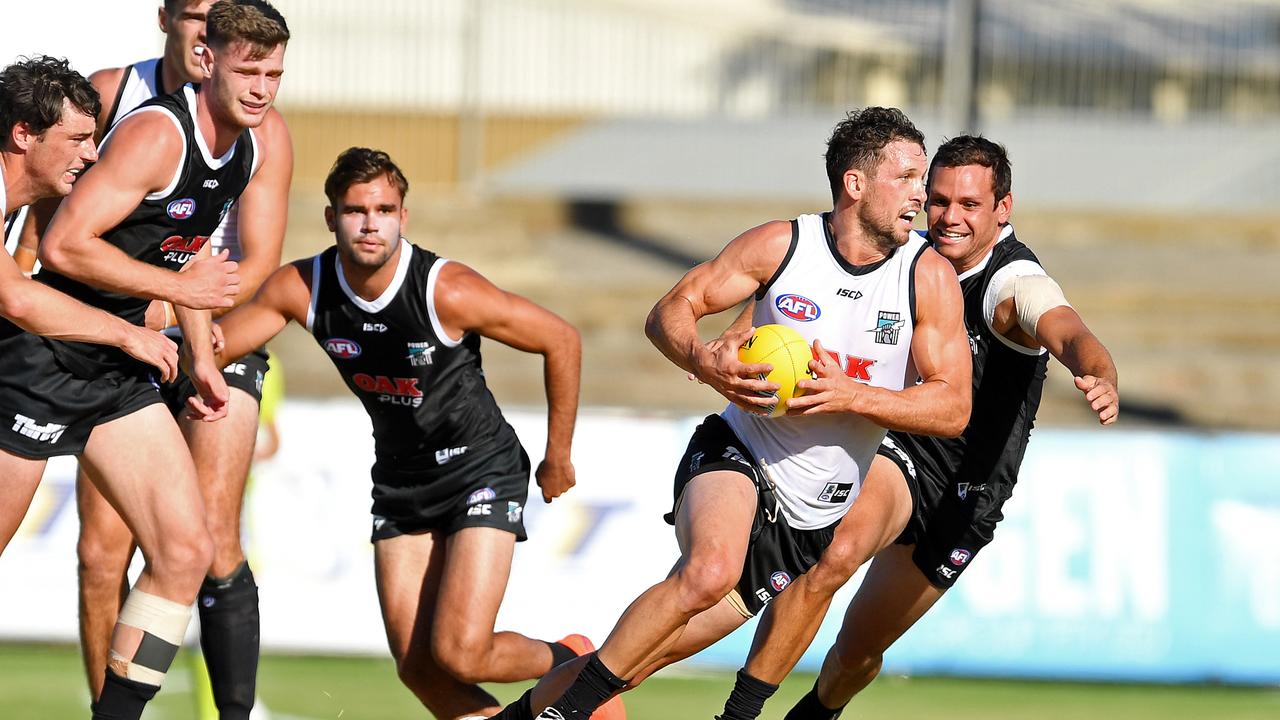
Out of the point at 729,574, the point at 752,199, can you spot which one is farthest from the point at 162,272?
the point at 752,199

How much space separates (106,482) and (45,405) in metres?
0.35

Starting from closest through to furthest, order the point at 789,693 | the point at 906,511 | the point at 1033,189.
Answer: the point at 906,511, the point at 789,693, the point at 1033,189

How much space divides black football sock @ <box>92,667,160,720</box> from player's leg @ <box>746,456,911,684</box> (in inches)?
93.7

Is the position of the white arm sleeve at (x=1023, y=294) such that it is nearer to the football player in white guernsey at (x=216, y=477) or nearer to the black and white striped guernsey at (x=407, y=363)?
the black and white striped guernsey at (x=407, y=363)

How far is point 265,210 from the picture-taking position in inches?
252

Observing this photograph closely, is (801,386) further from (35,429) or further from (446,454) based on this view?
(35,429)

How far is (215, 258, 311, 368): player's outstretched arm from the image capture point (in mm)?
6332

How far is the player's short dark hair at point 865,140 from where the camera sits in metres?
5.87

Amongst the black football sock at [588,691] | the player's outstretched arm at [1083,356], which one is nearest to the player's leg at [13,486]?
the black football sock at [588,691]

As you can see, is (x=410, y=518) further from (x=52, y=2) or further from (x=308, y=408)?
(x=52, y=2)

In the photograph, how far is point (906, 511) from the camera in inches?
258

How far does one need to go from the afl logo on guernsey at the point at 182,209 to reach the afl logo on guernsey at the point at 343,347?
838 mm

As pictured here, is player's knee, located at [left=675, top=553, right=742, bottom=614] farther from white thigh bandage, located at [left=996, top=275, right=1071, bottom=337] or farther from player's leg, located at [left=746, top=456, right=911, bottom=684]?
white thigh bandage, located at [left=996, top=275, right=1071, bottom=337]

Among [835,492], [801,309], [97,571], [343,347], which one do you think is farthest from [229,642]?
[801,309]
